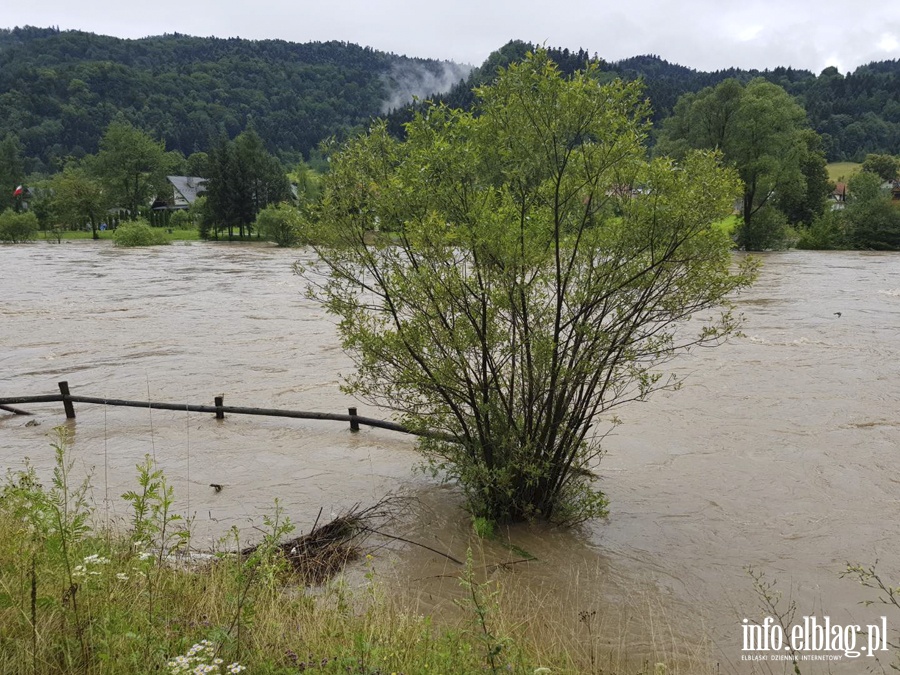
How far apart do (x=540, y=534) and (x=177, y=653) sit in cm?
462

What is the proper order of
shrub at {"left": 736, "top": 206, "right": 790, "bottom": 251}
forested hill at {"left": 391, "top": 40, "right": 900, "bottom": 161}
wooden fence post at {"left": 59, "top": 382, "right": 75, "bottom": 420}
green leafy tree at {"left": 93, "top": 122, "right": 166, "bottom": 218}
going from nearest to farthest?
Answer: wooden fence post at {"left": 59, "top": 382, "right": 75, "bottom": 420}, shrub at {"left": 736, "top": 206, "right": 790, "bottom": 251}, green leafy tree at {"left": 93, "top": 122, "right": 166, "bottom": 218}, forested hill at {"left": 391, "top": 40, "right": 900, "bottom": 161}

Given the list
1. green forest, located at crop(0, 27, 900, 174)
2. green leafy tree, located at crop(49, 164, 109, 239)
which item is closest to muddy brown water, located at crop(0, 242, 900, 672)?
green leafy tree, located at crop(49, 164, 109, 239)

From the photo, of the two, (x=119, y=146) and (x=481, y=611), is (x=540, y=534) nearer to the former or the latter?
(x=481, y=611)

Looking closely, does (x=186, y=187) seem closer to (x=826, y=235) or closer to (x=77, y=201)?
(x=77, y=201)

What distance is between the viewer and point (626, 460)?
10.2 meters

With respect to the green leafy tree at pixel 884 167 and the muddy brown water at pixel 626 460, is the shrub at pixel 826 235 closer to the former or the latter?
the muddy brown water at pixel 626 460

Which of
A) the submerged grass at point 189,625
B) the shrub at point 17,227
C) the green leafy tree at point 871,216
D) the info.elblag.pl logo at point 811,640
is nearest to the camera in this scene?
the submerged grass at point 189,625

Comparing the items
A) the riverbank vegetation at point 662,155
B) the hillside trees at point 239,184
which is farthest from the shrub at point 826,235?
the hillside trees at point 239,184

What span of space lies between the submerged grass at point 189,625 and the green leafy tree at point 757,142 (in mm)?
43870

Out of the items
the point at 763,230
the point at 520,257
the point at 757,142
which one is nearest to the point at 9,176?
the point at 757,142

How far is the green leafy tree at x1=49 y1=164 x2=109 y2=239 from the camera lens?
7038cm

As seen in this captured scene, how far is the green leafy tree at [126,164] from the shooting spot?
3189 inches

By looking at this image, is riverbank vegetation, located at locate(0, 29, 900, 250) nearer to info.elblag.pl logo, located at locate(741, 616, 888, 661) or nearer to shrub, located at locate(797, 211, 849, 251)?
shrub, located at locate(797, 211, 849, 251)

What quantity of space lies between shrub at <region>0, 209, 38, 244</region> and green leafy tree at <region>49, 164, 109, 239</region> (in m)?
4.70
